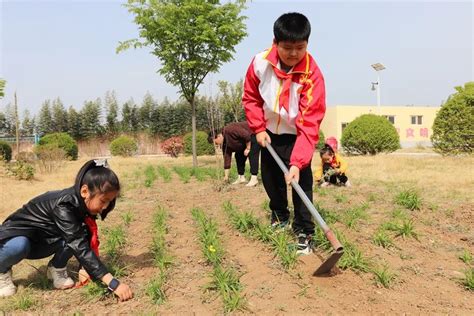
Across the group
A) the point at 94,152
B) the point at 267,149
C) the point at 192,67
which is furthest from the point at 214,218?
the point at 94,152

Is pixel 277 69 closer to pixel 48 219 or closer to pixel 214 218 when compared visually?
pixel 48 219

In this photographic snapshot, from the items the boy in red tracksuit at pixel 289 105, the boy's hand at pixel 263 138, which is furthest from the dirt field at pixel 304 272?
the boy's hand at pixel 263 138

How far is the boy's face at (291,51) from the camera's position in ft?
9.21

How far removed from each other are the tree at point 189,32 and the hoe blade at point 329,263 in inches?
370

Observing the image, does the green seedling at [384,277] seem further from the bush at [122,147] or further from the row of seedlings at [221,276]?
the bush at [122,147]

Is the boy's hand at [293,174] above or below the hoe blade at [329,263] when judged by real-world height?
above

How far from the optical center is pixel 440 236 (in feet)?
12.0

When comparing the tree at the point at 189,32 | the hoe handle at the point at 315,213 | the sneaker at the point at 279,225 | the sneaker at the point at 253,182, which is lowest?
the sneaker at the point at 279,225

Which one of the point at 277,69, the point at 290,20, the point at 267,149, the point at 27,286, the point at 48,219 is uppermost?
the point at 290,20

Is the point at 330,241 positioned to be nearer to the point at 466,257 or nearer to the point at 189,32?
the point at 466,257

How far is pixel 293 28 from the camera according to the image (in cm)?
273

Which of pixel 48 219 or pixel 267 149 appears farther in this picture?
pixel 267 149

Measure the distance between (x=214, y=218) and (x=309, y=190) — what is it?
170 centimetres

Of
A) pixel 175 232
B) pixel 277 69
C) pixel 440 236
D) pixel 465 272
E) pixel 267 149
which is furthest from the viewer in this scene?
pixel 175 232
